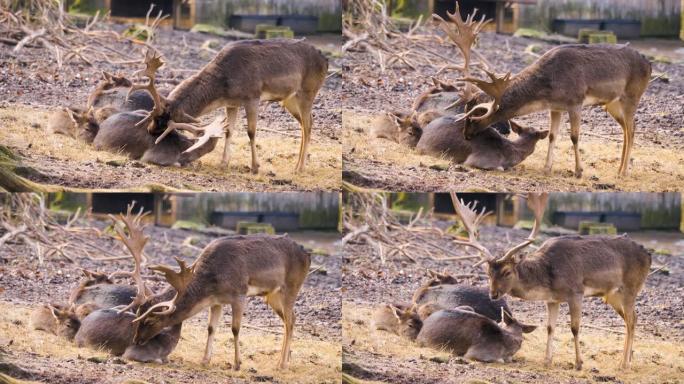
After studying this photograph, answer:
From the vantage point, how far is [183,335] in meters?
11.7

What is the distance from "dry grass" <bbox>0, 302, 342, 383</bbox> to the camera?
37.3 ft

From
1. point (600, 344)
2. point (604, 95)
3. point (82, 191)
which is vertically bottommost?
point (600, 344)

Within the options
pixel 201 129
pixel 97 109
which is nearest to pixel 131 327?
pixel 201 129

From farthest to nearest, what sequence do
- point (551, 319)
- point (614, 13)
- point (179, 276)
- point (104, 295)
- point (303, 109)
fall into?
point (614, 13) < point (303, 109) < point (104, 295) < point (551, 319) < point (179, 276)

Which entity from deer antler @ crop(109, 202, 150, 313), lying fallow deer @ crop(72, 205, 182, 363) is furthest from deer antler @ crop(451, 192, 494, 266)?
deer antler @ crop(109, 202, 150, 313)

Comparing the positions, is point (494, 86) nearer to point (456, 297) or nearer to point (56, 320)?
point (456, 297)

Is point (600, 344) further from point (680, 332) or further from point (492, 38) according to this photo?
point (492, 38)

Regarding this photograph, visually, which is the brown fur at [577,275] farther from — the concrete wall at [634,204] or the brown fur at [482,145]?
the brown fur at [482,145]

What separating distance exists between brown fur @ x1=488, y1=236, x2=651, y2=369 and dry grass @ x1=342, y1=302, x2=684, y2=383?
0.33ft

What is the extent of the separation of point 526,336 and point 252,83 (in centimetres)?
261

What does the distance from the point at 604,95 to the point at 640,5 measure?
1166 mm

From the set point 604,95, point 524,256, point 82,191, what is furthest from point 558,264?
point 82,191

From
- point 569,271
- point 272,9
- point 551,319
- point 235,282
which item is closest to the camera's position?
point 235,282

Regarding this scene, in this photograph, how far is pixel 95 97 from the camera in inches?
480
